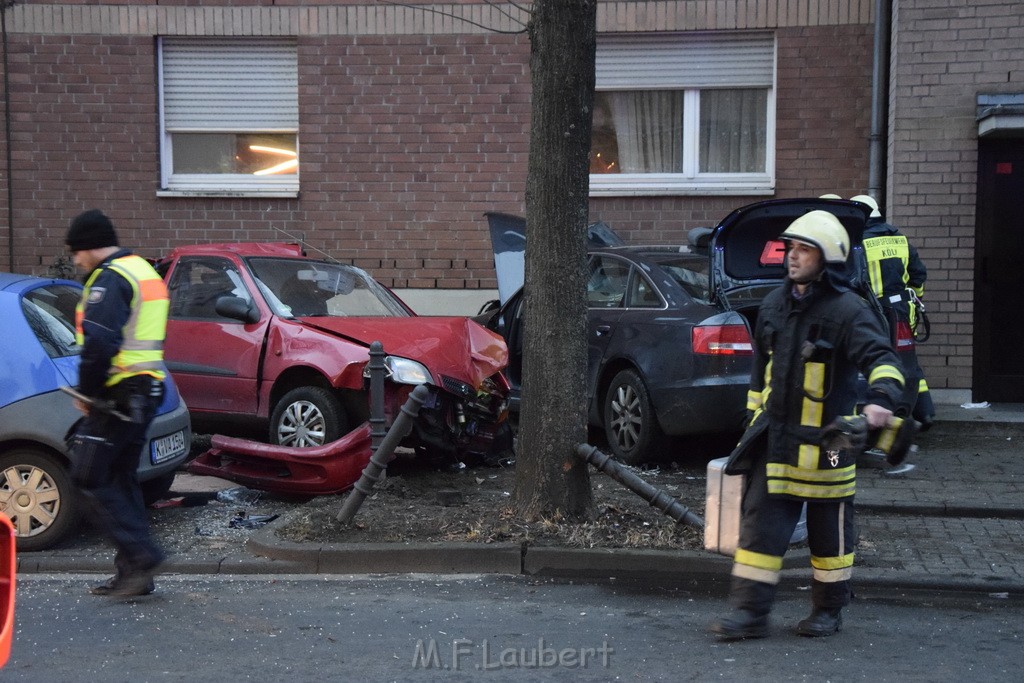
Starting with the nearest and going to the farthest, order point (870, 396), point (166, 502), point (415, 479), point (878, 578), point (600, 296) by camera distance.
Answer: point (870, 396) → point (878, 578) → point (166, 502) → point (415, 479) → point (600, 296)

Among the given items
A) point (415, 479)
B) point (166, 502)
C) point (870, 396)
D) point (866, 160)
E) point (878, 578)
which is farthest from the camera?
point (866, 160)

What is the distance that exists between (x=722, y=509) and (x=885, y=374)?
1.08 m

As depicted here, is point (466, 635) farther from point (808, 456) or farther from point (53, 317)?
point (53, 317)

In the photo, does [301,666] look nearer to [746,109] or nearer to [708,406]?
[708,406]

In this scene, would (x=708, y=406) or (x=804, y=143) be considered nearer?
(x=708, y=406)

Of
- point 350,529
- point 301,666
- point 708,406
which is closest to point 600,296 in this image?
point 708,406

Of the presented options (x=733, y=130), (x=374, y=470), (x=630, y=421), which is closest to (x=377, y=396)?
(x=374, y=470)

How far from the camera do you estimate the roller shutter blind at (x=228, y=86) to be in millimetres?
12344

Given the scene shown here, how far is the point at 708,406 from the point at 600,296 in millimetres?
1573

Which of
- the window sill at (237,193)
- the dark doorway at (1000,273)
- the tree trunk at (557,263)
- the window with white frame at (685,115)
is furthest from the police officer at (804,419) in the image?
the window sill at (237,193)

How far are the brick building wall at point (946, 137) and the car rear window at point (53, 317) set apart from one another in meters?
7.24

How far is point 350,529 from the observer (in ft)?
21.1

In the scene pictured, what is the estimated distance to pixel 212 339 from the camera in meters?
8.41

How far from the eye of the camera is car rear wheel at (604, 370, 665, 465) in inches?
327
